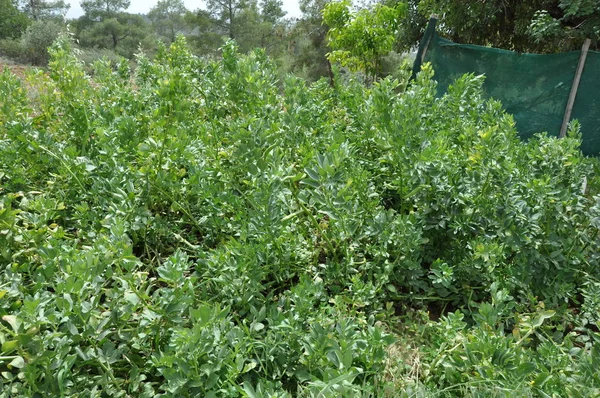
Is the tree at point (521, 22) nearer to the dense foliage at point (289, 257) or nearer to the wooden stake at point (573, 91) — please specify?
the wooden stake at point (573, 91)

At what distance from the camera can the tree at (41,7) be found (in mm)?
31781

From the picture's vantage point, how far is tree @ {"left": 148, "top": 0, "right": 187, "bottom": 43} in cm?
3494

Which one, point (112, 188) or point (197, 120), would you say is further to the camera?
point (197, 120)

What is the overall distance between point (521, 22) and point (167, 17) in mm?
32824

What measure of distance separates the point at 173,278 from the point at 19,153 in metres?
1.44

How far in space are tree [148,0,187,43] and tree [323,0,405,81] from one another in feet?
87.6

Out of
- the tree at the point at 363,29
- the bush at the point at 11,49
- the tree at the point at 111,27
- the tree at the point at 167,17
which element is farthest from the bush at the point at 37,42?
the tree at the point at 363,29

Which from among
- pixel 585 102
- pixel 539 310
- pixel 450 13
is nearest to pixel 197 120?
pixel 539 310

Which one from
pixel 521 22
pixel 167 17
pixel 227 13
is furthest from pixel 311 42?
pixel 167 17

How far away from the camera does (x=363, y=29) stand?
918 cm

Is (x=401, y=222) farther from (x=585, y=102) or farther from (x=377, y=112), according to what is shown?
(x=585, y=102)

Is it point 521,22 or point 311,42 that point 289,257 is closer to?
point 521,22

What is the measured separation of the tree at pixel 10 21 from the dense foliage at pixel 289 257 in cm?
2787

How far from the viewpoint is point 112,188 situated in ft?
7.30
